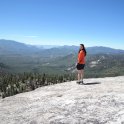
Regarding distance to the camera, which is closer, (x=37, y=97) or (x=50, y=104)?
(x=50, y=104)

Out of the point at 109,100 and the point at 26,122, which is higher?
the point at 109,100

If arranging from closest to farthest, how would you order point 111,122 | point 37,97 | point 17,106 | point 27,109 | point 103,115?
point 111,122
point 103,115
point 27,109
point 17,106
point 37,97

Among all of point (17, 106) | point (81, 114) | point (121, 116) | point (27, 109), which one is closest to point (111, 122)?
point (121, 116)

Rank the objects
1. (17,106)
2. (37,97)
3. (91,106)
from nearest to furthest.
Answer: (91,106)
(17,106)
(37,97)

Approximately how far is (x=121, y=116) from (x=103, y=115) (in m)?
1.22

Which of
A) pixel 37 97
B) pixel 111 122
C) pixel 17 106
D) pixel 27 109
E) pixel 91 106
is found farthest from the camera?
pixel 37 97

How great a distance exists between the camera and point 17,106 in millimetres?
21500

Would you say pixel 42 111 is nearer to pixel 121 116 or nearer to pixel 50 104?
pixel 50 104

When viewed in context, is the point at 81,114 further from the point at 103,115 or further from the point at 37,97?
the point at 37,97

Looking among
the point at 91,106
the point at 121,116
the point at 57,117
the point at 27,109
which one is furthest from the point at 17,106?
the point at 121,116

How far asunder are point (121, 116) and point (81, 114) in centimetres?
281

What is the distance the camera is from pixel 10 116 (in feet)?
62.0

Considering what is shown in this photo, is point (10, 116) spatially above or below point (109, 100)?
below

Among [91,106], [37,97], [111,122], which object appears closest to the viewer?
[111,122]
